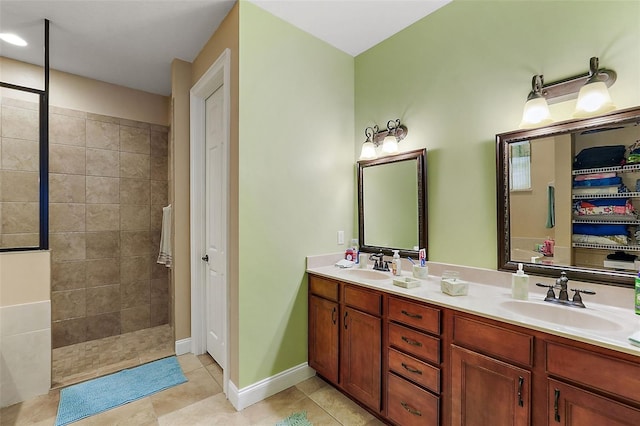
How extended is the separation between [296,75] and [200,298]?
2187 millimetres

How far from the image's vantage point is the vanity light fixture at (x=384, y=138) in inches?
91.4

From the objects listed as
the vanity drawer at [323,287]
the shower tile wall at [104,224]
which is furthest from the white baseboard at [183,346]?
the vanity drawer at [323,287]

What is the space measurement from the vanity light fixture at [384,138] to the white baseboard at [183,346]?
2375 millimetres

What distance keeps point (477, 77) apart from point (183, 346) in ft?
10.8

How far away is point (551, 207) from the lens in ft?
5.32

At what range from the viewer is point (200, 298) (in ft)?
9.23

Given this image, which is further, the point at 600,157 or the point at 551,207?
the point at 551,207

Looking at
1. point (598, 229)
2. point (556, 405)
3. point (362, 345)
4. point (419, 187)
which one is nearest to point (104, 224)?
point (362, 345)

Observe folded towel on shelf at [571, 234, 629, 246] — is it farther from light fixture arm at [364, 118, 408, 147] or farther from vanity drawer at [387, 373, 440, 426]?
light fixture arm at [364, 118, 408, 147]

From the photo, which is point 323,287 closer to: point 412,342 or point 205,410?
point 412,342

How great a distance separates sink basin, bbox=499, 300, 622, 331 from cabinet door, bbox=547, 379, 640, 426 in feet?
1.09

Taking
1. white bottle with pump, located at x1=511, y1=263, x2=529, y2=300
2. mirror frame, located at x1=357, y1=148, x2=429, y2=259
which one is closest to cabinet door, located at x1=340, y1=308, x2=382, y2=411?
mirror frame, located at x1=357, y1=148, x2=429, y2=259

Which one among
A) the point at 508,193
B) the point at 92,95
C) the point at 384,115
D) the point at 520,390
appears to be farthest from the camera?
the point at 92,95

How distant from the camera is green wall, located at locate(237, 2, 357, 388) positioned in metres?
2.05
